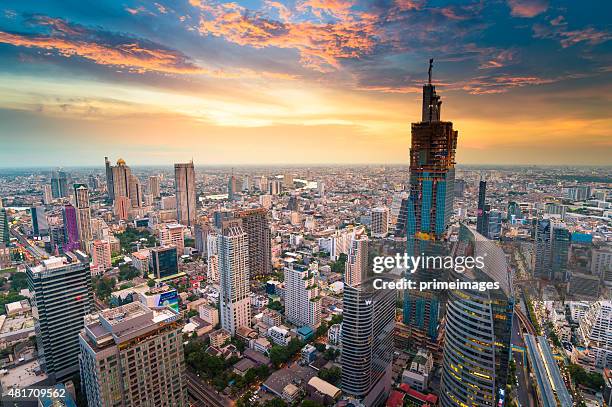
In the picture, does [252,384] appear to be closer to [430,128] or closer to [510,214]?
[430,128]

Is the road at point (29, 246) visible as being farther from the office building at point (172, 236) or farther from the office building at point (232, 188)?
the office building at point (232, 188)

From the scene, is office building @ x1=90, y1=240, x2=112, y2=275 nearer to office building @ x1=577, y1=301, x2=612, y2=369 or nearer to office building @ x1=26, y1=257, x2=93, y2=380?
office building @ x1=26, y1=257, x2=93, y2=380

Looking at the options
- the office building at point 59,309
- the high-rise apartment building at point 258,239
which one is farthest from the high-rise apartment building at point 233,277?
the office building at point 59,309

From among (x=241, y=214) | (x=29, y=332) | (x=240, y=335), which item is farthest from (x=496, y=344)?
(x=29, y=332)

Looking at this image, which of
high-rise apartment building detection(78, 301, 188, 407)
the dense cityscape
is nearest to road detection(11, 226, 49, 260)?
the dense cityscape

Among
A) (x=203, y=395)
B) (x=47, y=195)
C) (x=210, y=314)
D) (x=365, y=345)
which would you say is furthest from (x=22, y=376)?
(x=47, y=195)
